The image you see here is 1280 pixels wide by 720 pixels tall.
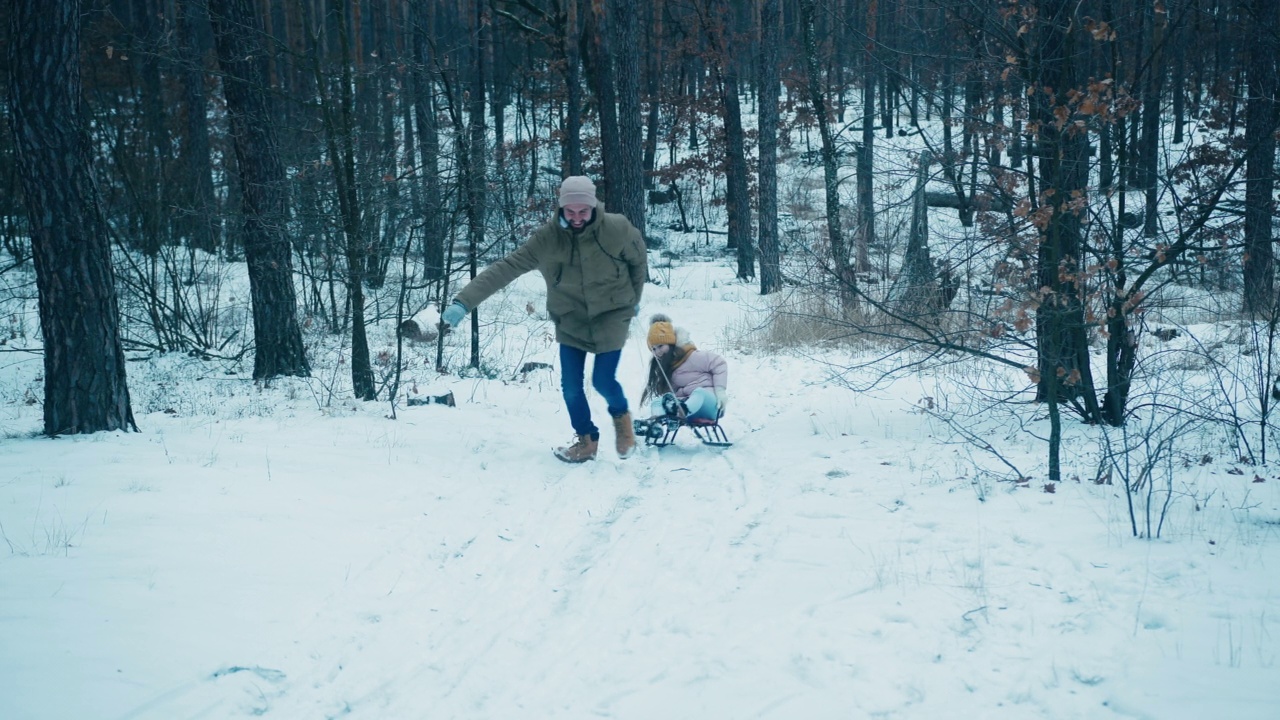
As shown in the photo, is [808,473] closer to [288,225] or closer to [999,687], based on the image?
[999,687]

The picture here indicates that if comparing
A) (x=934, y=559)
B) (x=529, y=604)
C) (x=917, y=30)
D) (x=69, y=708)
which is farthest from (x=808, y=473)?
(x=69, y=708)

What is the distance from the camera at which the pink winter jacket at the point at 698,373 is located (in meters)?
7.02

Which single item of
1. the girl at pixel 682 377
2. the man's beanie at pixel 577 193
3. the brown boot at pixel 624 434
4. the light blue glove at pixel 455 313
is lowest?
the brown boot at pixel 624 434

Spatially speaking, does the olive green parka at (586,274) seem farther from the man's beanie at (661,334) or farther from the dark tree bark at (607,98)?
the dark tree bark at (607,98)

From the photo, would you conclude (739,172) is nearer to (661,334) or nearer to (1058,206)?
(661,334)

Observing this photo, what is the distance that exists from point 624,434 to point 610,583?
8.02 feet

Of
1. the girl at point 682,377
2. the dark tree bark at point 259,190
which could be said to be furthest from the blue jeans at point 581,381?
the dark tree bark at point 259,190

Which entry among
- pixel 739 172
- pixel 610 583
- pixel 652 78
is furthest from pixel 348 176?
pixel 652 78

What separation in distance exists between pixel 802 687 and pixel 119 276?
11.1 meters

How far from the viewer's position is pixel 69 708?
2.83m

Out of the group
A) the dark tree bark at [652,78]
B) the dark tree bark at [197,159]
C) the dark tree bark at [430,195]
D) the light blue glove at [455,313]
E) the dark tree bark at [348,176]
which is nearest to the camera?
the light blue glove at [455,313]

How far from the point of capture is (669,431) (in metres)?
7.06

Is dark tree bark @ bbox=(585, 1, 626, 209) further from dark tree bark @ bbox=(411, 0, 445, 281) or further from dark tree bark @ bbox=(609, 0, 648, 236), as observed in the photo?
dark tree bark @ bbox=(411, 0, 445, 281)

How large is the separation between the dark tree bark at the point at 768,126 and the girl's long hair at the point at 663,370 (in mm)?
10198
